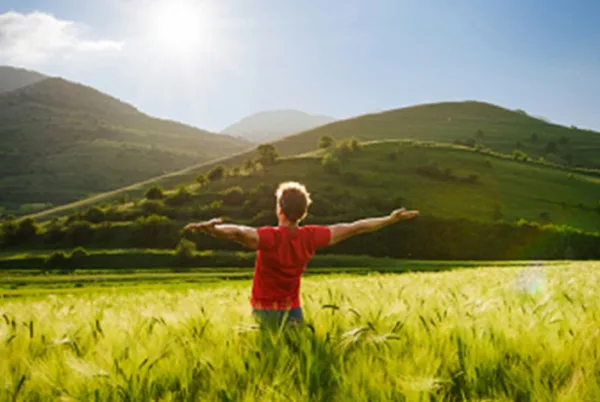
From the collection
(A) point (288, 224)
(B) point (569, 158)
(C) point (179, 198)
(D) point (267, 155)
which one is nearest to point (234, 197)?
(C) point (179, 198)

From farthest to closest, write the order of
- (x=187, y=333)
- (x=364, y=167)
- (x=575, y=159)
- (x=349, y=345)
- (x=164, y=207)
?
(x=575, y=159)
(x=364, y=167)
(x=164, y=207)
(x=187, y=333)
(x=349, y=345)

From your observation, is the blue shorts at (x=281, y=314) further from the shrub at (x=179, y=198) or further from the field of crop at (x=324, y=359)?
the shrub at (x=179, y=198)

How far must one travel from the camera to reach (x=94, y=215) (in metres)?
108

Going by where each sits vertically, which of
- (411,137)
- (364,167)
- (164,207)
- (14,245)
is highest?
(411,137)

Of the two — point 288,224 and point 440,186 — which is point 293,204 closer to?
point 288,224

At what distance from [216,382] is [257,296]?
2691 millimetres

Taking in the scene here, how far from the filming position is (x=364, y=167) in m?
128

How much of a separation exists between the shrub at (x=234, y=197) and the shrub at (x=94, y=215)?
26.3 metres

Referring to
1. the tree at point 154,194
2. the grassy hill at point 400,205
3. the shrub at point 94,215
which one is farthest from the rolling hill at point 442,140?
the shrub at point 94,215

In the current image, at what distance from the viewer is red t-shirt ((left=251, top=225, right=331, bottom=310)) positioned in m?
5.55

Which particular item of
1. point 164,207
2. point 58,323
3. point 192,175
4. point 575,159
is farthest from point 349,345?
point 575,159

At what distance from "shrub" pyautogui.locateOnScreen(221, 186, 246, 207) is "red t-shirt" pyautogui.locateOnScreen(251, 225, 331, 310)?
4063 inches

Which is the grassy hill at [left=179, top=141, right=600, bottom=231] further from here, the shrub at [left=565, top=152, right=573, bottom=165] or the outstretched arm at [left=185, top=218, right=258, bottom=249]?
the outstretched arm at [left=185, top=218, right=258, bottom=249]

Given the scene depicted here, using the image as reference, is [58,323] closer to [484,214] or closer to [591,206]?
[484,214]
